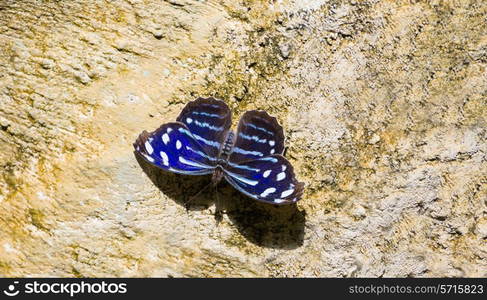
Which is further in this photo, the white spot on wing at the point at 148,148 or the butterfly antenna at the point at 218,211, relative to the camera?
the butterfly antenna at the point at 218,211

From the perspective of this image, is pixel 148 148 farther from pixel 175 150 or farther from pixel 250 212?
pixel 250 212

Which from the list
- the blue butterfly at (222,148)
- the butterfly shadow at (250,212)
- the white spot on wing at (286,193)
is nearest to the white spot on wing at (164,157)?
the blue butterfly at (222,148)

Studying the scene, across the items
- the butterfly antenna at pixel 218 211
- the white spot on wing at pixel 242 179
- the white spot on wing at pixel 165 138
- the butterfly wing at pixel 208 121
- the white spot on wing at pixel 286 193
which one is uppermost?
the butterfly wing at pixel 208 121

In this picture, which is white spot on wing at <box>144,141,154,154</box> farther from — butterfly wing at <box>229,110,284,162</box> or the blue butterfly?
butterfly wing at <box>229,110,284,162</box>

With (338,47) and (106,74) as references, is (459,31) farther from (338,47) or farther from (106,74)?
(106,74)

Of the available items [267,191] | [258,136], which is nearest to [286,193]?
[267,191]

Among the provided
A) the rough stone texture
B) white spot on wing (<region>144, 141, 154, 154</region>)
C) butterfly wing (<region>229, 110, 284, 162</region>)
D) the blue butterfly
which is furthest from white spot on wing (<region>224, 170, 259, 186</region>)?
white spot on wing (<region>144, 141, 154, 154</region>)

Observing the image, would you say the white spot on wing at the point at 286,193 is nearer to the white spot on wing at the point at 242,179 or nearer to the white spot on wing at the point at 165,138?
the white spot on wing at the point at 242,179
